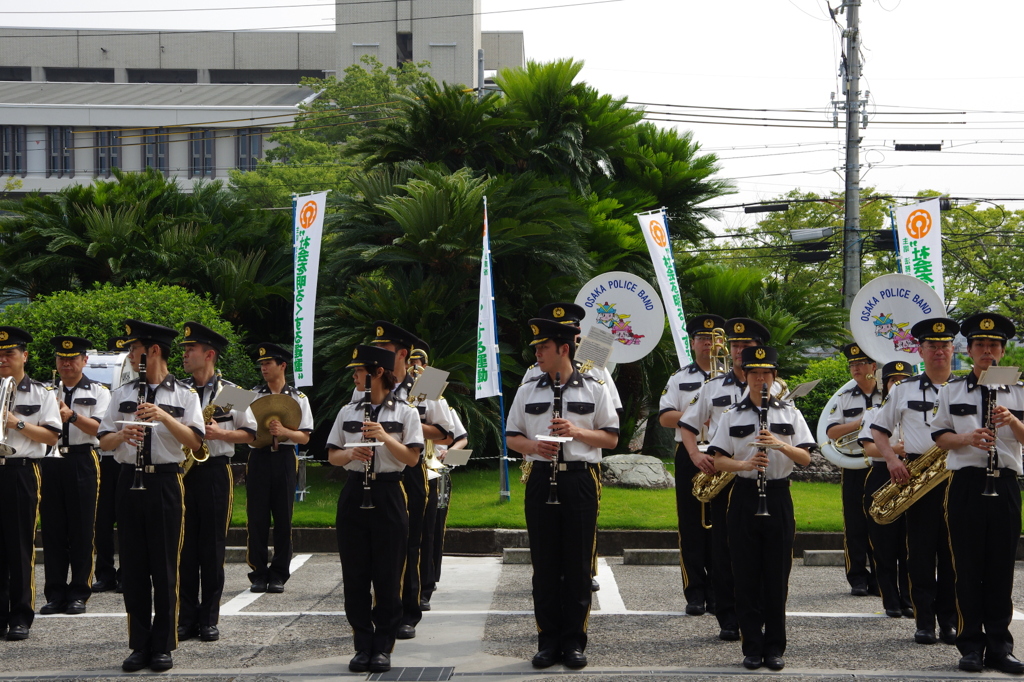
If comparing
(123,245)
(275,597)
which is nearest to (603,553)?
(275,597)

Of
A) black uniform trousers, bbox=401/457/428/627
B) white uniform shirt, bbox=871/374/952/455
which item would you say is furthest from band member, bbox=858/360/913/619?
black uniform trousers, bbox=401/457/428/627

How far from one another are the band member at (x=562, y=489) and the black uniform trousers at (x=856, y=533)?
129 inches

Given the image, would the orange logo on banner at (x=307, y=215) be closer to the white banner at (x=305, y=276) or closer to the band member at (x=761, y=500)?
the white banner at (x=305, y=276)

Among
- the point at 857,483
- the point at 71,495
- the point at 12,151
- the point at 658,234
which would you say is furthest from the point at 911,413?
the point at 12,151

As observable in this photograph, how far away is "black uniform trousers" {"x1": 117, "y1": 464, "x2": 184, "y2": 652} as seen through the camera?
670cm

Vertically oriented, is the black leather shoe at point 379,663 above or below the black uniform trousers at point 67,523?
below

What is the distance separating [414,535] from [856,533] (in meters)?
4.00

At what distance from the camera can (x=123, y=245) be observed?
17.2 meters

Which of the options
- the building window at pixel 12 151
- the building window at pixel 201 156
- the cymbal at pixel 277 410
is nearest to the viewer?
the cymbal at pixel 277 410

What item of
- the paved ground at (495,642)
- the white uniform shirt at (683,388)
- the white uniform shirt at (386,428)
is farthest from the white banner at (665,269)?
the white uniform shirt at (386,428)

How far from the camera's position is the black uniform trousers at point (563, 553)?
6.73 m

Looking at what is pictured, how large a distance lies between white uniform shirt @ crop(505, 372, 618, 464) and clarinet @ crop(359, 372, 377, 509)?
0.88 m

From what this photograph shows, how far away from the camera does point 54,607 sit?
336 inches

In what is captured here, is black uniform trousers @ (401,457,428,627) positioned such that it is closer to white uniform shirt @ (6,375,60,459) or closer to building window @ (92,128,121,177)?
white uniform shirt @ (6,375,60,459)
